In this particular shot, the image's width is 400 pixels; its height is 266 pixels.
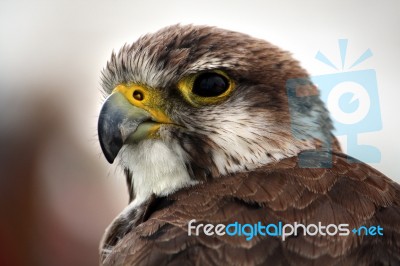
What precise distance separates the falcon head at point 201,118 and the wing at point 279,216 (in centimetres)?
7

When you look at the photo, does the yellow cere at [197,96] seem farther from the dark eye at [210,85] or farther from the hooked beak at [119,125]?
the hooked beak at [119,125]

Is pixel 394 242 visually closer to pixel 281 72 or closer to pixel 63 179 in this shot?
pixel 281 72

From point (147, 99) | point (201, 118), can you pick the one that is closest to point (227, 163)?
point (201, 118)

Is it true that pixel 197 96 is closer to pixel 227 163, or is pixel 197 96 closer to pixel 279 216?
pixel 227 163

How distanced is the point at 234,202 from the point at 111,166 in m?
0.55

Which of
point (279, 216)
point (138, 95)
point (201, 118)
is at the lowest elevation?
point (279, 216)

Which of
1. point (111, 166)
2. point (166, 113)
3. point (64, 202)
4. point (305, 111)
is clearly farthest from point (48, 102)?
point (305, 111)

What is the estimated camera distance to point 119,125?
4.89ft

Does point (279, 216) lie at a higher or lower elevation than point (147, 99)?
lower

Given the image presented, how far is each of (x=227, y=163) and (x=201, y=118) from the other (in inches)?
5.5

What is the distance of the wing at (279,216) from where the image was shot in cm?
117

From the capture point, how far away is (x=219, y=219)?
4.13 feet

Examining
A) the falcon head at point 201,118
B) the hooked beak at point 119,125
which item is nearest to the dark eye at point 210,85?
the falcon head at point 201,118

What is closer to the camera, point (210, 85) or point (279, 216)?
point (279, 216)
